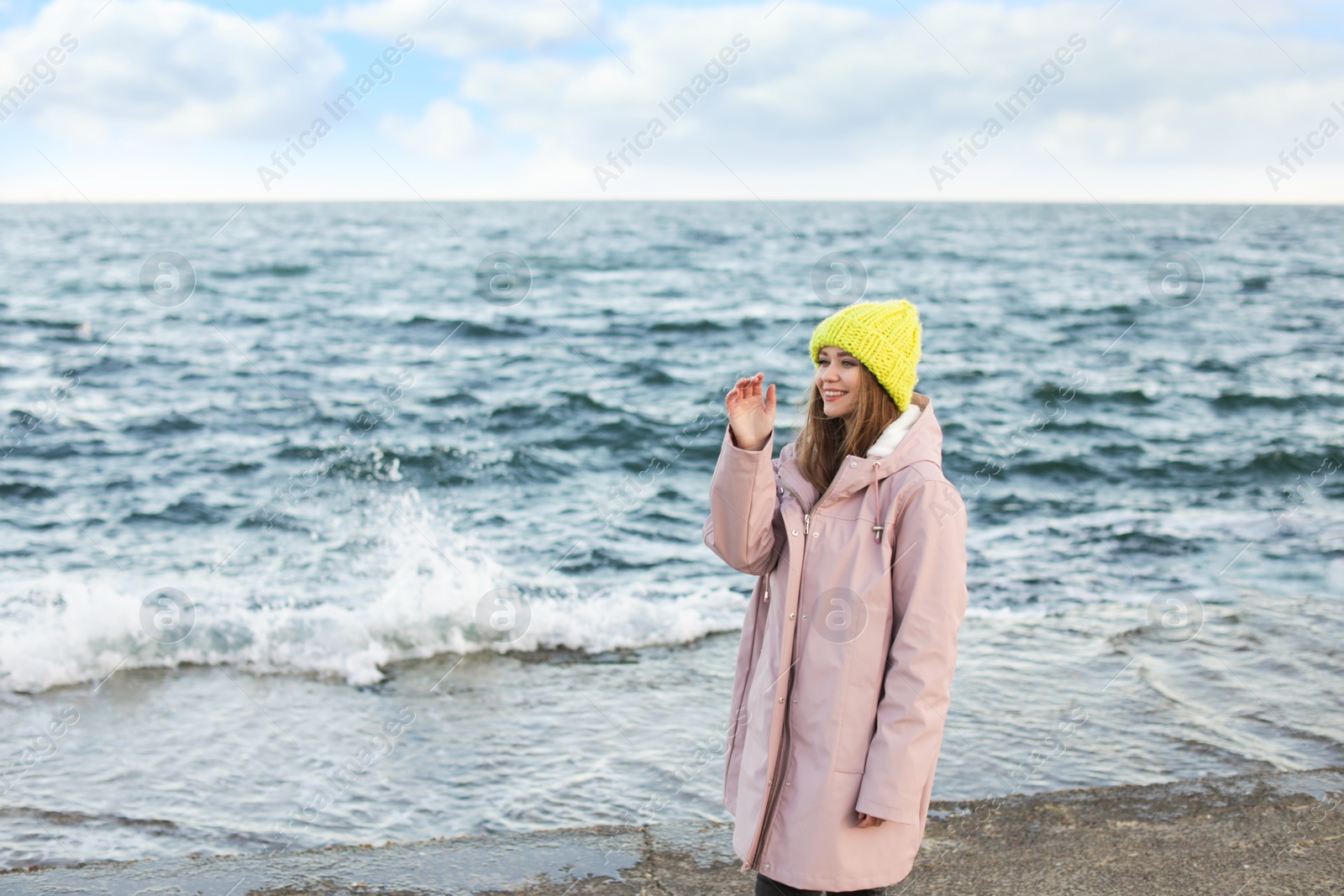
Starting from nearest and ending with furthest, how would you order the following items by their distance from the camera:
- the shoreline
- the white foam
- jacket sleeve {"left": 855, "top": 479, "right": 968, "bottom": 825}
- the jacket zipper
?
jacket sleeve {"left": 855, "top": 479, "right": 968, "bottom": 825} < the jacket zipper < the shoreline < the white foam

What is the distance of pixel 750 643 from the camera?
102 inches

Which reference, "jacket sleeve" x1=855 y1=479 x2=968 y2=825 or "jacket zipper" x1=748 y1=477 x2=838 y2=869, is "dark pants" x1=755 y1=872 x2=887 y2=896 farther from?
"jacket sleeve" x1=855 y1=479 x2=968 y2=825

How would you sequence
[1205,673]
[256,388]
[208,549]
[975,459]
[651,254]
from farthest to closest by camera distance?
[651,254] < [256,388] < [975,459] < [208,549] < [1205,673]

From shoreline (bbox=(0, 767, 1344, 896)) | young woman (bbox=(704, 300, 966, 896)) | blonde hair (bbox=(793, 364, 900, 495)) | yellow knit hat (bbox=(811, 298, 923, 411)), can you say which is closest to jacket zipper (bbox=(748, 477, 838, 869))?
young woman (bbox=(704, 300, 966, 896))

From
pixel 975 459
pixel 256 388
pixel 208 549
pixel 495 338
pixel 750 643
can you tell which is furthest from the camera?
pixel 495 338

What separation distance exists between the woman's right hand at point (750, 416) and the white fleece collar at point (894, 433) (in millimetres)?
255

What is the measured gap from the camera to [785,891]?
240 cm

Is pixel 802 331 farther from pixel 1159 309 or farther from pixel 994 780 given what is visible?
pixel 994 780

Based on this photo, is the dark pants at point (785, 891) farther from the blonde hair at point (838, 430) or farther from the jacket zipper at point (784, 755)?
the blonde hair at point (838, 430)

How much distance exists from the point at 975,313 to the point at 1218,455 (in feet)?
35.1

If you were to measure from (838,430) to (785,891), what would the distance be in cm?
108

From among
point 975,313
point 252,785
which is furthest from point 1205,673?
point 975,313

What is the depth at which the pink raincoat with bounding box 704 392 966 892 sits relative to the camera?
2275mm

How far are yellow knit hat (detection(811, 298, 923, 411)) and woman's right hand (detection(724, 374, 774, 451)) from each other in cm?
20
